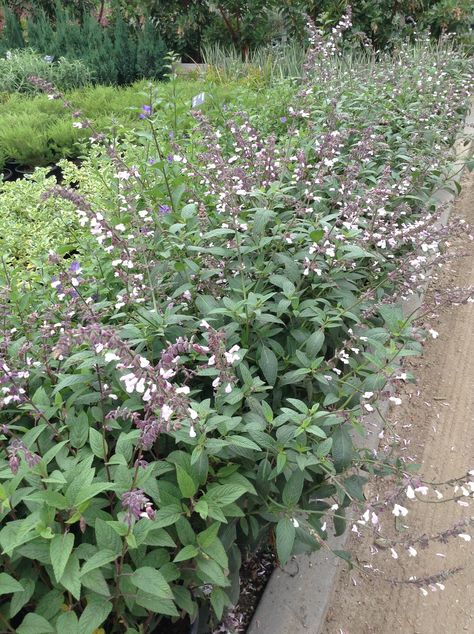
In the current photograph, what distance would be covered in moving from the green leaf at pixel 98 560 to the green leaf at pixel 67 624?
0.12 m

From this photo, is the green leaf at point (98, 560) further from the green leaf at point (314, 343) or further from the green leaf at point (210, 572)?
the green leaf at point (314, 343)

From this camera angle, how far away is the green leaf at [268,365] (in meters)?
1.73

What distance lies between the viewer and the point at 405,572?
90.2 inches

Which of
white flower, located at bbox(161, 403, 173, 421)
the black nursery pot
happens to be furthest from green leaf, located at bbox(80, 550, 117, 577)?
the black nursery pot

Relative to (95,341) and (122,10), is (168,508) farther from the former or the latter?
(122,10)

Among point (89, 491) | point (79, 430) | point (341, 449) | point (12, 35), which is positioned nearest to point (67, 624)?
point (89, 491)

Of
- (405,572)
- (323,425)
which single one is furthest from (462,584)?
(323,425)

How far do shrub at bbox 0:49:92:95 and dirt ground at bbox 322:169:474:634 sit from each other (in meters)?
6.27

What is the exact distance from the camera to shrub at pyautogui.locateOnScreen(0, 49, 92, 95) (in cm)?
721

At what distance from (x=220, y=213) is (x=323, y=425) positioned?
45.9 inches

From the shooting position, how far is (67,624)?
118 centimetres

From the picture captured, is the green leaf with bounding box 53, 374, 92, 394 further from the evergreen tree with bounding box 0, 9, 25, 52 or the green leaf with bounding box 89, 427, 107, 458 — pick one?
the evergreen tree with bounding box 0, 9, 25, 52

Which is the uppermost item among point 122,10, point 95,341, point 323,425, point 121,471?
point 122,10

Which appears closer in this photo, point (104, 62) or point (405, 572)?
point (405, 572)
